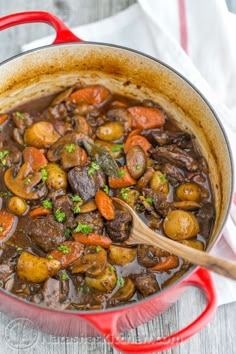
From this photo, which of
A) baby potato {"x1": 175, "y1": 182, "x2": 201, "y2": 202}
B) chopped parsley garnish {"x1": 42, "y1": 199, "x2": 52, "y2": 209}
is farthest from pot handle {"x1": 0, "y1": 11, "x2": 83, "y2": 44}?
baby potato {"x1": 175, "y1": 182, "x2": 201, "y2": 202}

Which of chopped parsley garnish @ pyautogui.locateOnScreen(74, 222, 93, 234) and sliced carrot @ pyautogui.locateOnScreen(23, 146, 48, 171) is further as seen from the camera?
sliced carrot @ pyautogui.locateOnScreen(23, 146, 48, 171)

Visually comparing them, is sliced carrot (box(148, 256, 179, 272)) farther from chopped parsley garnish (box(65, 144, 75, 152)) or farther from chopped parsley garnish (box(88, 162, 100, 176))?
chopped parsley garnish (box(65, 144, 75, 152))

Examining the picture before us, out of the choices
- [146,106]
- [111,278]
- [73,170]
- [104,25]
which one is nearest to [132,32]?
[104,25]

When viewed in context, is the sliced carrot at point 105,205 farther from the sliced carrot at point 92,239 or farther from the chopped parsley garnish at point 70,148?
the chopped parsley garnish at point 70,148

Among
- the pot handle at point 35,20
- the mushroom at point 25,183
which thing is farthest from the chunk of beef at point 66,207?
the pot handle at point 35,20

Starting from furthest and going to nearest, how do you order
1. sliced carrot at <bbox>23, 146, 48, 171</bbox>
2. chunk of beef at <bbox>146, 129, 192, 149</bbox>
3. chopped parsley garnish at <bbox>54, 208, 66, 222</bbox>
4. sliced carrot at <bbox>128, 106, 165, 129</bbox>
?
1. sliced carrot at <bbox>128, 106, 165, 129</bbox>
2. chunk of beef at <bbox>146, 129, 192, 149</bbox>
3. sliced carrot at <bbox>23, 146, 48, 171</bbox>
4. chopped parsley garnish at <bbox>54, 208, 66, 222</bbox>

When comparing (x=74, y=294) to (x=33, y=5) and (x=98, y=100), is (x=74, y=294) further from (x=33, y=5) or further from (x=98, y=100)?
(x=33, y=5)

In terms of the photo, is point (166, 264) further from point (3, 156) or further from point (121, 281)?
point (3, 156)
